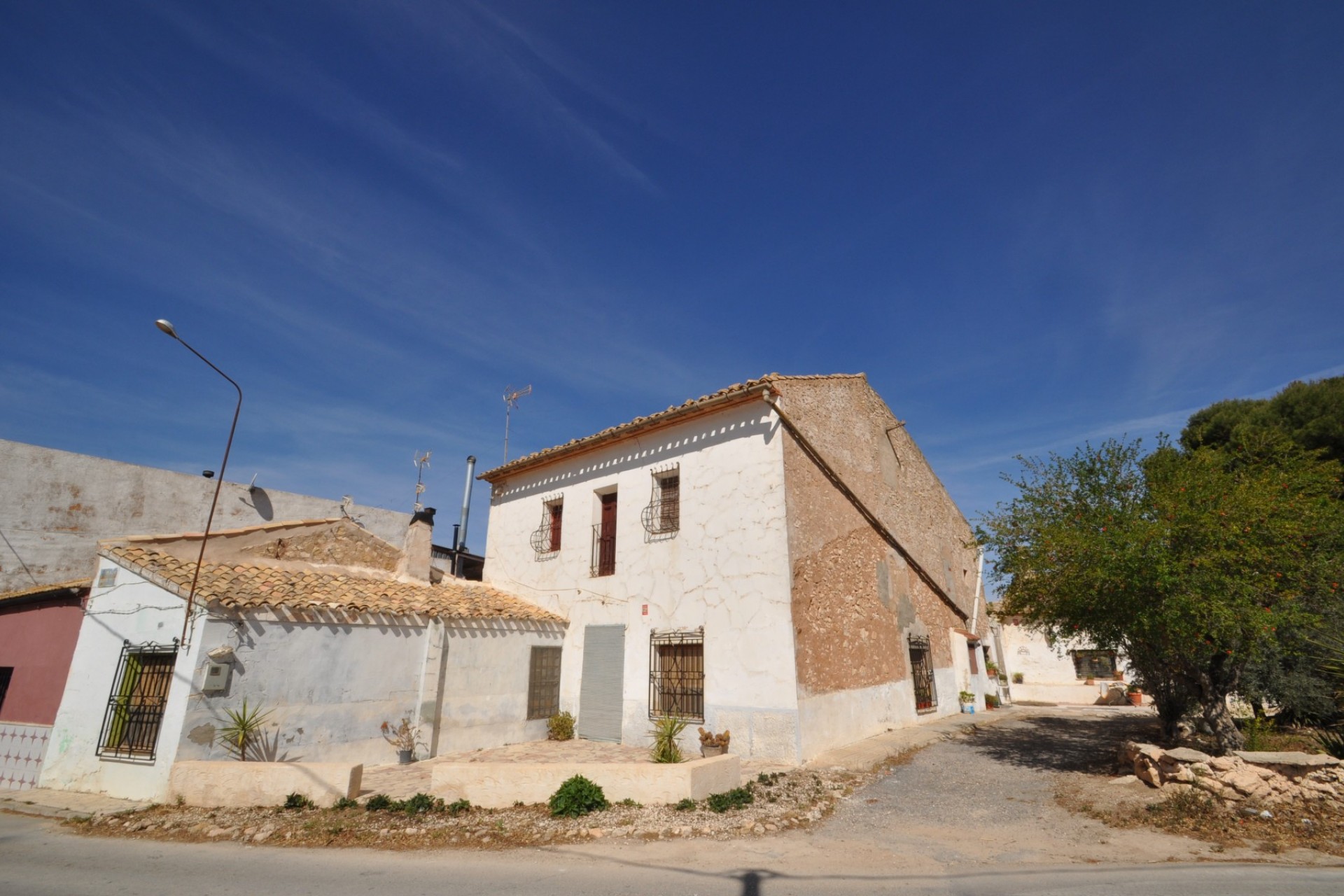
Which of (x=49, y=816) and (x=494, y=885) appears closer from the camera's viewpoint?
(x=494, y=885)

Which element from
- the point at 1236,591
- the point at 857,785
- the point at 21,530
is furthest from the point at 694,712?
the point at 21,530

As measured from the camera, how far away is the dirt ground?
6480 mm

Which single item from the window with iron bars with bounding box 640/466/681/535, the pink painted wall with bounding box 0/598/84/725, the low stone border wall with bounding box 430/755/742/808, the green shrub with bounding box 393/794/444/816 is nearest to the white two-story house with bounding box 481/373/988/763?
the window with iron bars with bounding box 640/466/681/535

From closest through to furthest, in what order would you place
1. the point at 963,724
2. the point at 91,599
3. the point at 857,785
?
the point at 857,785, the point at 91,599, the point at 963,724

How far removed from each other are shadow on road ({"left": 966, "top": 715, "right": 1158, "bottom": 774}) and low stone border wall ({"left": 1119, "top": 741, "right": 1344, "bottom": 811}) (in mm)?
2074

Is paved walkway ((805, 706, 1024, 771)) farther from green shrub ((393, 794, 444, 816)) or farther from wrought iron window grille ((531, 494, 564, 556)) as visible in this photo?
wrought iron window grille ((531, 494, 564, 556))

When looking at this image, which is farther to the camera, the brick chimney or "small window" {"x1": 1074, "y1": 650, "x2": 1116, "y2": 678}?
"small window" {"x1": 1074, "y1": 650, "x2": 1116, "y2": 678}

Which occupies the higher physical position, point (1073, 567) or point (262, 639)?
point (1073, 567)

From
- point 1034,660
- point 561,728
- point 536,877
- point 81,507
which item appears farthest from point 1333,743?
point 81,507

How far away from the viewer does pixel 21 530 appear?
1574cm

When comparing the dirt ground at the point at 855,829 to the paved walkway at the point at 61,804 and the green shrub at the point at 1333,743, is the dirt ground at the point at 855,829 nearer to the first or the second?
the paved walkway at the point at 61,804

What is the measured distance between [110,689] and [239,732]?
242 cm

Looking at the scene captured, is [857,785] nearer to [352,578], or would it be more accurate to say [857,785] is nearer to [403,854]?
[403,854]

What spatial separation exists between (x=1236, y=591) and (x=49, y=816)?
642 inches
